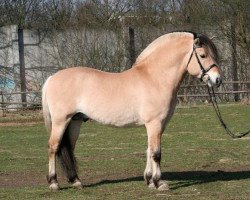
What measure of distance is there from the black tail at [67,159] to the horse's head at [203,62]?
2.23 metres

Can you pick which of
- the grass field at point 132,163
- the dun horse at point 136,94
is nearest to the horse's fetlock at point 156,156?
the dun horse at point 136,94

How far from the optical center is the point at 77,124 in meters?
10.7

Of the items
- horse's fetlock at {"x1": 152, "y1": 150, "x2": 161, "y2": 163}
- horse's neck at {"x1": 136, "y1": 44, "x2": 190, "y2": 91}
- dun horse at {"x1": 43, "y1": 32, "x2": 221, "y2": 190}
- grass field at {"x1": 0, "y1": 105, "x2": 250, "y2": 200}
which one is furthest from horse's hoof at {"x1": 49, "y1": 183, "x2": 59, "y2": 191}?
horse's neck at {"x1": 136, "y1": 44, "x2": 190, "y2": 91}

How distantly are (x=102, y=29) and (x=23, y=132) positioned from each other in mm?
13290

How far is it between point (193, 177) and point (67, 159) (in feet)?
7.34

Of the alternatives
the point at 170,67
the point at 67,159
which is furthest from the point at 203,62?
the point at 67,159

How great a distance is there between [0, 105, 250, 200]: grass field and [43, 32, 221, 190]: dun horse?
1.70 ft

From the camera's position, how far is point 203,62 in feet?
33.7

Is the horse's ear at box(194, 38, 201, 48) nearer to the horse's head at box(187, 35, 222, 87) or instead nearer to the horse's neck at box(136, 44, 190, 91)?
the horse's head at box(187, 35, 222, 87)

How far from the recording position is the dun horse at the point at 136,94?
399 inches

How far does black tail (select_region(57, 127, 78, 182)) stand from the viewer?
Answer: 10484 mm

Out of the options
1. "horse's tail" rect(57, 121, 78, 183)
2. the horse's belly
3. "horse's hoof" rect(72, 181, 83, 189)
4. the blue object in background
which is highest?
the blue object in background

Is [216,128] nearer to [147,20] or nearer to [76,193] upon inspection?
[76,193]

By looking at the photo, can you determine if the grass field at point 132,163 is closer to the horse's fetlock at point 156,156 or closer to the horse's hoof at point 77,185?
the horse's hoof at point 77,185
